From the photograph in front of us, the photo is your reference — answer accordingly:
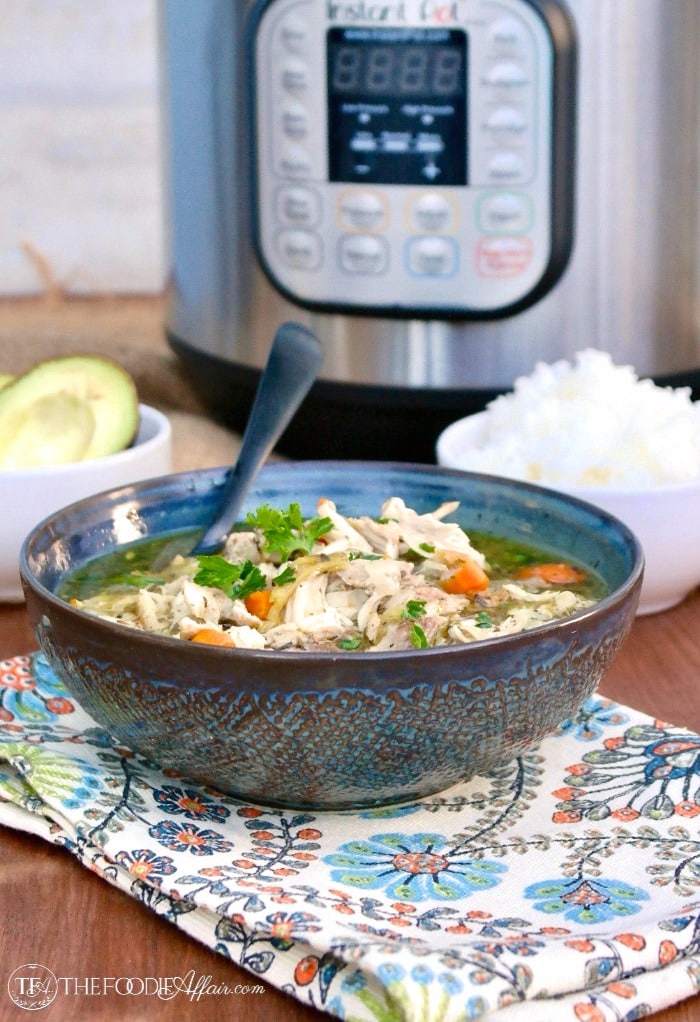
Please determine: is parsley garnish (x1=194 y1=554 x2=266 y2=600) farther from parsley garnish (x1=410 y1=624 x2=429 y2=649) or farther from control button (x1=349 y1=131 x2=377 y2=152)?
control button (x1=349 y1=131 x2=377 y2=152)

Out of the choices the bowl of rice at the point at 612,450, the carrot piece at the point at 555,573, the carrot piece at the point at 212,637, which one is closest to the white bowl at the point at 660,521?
the bowl of rice at the point at 612,450

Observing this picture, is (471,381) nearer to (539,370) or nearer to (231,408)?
(539,370)

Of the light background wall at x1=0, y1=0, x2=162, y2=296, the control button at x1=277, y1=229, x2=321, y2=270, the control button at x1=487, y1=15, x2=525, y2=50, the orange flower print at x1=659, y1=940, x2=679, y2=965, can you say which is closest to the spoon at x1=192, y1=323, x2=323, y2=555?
the control button at x1=277, y1=229, x2=321, y2=270

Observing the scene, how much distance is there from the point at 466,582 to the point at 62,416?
46cm

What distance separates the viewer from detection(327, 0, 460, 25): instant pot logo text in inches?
46.0

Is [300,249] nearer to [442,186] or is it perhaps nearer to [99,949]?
[442,186]

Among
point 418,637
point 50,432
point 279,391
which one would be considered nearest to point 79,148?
point 50,432

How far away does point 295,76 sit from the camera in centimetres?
123

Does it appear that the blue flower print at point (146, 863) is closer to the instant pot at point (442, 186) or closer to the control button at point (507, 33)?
the instant pot at point (442, 186)

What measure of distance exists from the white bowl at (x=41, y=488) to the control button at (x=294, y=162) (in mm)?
298

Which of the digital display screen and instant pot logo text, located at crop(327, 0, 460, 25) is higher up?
instant pot logo text, located at crop(327, 0, 460, 25)

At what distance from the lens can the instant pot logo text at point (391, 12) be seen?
117 centimetres

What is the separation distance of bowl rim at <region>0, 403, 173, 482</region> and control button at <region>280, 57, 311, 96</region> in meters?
0.31

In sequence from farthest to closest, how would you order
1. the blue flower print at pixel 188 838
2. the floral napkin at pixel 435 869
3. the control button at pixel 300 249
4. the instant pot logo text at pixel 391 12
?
the control button at pixel 300 249 → the instant pot logo text at pixel 391 12 → the blue flower print at pixel 188 838 → the floral napkin at pixel 435 869
